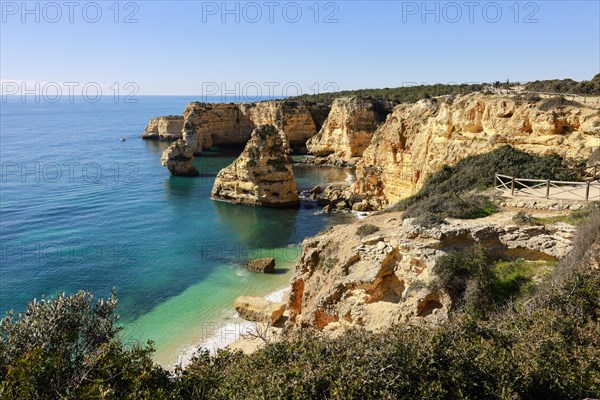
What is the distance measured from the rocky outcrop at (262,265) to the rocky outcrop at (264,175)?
14539 mm

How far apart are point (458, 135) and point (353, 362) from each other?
21513mm

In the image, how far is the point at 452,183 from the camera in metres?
21.2

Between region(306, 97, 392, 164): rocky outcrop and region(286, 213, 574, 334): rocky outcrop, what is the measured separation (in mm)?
44891

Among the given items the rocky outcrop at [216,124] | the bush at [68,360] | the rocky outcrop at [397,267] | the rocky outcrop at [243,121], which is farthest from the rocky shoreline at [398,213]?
the rocky outcrop at [243,121]

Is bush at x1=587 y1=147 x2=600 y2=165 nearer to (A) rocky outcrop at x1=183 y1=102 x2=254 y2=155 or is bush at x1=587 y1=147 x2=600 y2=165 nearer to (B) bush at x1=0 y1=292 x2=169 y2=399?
(B) bush at x1=0 y1=292 x2=169 y2=399

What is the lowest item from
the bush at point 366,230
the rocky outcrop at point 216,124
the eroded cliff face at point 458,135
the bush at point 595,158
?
the bush at point 366,230

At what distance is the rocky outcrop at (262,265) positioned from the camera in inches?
977

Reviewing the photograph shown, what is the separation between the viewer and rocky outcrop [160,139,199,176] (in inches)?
2105

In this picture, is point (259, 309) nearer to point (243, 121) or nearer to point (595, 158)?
point (595, 158)

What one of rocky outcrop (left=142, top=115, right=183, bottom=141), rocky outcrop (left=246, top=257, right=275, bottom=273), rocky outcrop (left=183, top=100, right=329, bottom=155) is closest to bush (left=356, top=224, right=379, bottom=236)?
rocky outcrop (left=246, top=257, right=275, bottom=273)

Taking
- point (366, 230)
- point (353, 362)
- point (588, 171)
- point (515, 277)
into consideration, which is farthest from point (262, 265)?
point (353, 362)

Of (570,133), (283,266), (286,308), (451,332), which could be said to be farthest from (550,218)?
(283,266)

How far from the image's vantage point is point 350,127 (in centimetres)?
5991

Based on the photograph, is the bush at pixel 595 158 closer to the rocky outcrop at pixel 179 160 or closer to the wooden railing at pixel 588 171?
the wooden railing at pixel 588 171
